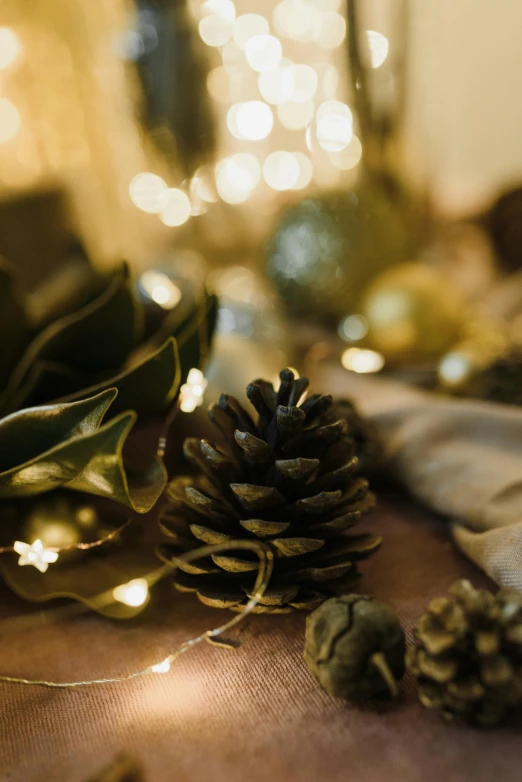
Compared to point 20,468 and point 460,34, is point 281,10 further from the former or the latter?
point 20,468

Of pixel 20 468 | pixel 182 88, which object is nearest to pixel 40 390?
pixel 20 468

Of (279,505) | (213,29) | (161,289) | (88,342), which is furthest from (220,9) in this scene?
(279,505)

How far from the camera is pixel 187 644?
1.04 feet

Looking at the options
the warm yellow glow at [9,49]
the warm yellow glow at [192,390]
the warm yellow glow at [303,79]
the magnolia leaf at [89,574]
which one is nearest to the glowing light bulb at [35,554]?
the magnolia leaf at [89,574]

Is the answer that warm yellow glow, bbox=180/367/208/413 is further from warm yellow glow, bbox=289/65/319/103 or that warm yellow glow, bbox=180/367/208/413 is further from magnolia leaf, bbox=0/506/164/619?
warm yellow glow, bbox=289/65/319/103

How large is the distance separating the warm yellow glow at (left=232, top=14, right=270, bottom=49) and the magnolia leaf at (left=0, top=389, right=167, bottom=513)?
31.1 inches

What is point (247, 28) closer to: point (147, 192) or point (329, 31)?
point (329, 31)

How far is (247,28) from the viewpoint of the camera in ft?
3.09

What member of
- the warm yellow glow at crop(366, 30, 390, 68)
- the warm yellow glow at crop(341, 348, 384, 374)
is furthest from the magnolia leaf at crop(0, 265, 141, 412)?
the warm yellow glow at crop(366, 30, 390, 68)

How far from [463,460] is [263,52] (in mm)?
742

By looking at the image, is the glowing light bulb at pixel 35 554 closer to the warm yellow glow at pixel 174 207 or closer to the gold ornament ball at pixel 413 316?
the gold ornament ball at pixel 413 316

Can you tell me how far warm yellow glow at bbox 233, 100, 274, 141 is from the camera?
3.00 feet

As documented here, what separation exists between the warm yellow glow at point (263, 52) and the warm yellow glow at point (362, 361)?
1.71 ft

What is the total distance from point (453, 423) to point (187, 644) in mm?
241
